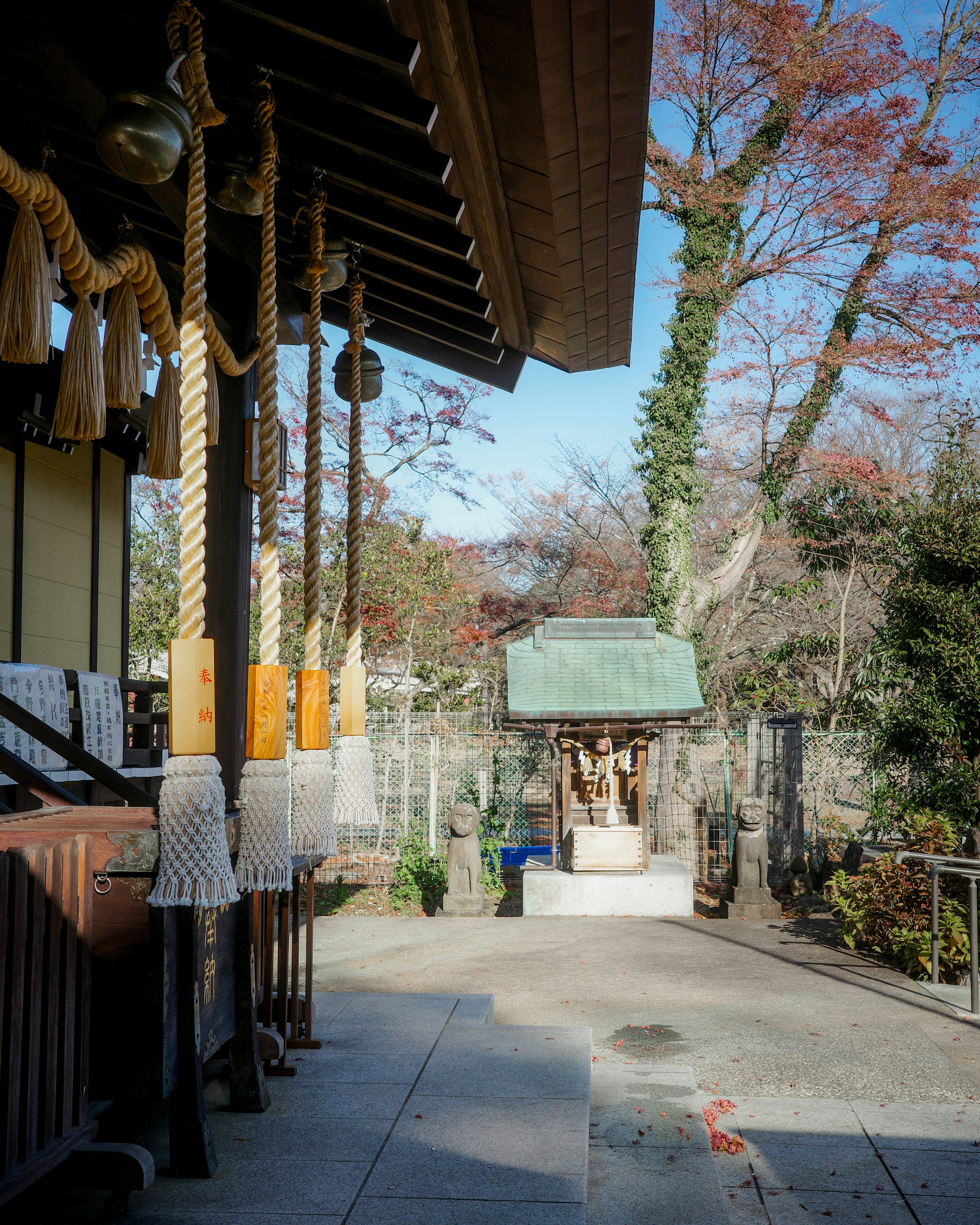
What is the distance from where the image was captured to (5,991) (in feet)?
7.55

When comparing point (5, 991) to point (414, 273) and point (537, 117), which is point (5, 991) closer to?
point (537, 117)

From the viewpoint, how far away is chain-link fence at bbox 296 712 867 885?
36.1ft

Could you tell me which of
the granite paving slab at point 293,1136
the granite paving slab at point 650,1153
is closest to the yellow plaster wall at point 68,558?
the granite paving slab at point 293,1136

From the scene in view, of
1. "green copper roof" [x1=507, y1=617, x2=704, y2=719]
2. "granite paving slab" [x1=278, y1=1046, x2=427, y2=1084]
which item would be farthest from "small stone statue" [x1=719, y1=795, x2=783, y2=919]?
"granite paving slab" [x1=278, y1=1046, x2=427, y2=1084]

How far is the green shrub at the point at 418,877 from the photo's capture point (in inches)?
404

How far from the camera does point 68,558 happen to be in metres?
7.72

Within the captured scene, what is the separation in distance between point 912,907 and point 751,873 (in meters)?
2.49

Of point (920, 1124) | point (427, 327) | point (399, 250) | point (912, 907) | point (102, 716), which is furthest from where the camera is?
point (912, 907)

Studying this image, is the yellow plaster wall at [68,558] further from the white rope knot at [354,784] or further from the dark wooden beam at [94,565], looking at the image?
the white rope knot at [354,784]

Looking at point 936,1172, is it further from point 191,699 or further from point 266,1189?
point 191,699

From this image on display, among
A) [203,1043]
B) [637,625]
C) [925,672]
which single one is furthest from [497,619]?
[203,1043]

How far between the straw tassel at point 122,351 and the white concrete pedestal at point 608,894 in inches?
287

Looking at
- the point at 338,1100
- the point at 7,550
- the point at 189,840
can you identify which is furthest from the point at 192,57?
the point at 7,550

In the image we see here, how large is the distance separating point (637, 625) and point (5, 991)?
9.27m
